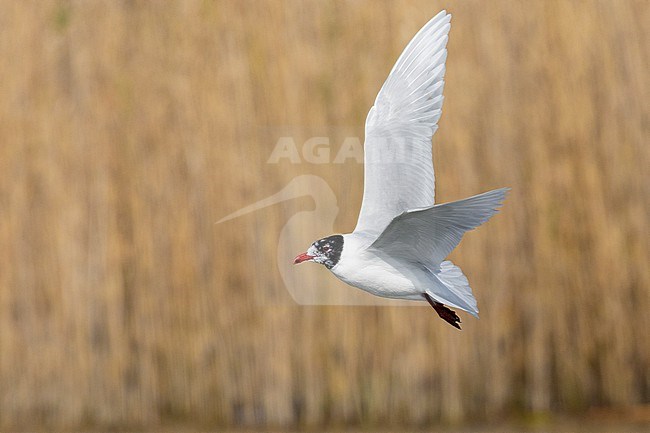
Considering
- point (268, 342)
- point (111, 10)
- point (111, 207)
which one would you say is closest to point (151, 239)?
point (111, 207)

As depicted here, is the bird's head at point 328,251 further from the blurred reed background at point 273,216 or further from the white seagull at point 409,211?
the blurred reed background at point 273,216

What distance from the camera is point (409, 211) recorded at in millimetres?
1016

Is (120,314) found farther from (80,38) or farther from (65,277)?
(80,38)

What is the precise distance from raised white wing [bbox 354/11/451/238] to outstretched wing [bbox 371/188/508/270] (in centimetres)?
8

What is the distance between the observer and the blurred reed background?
243 centimetres

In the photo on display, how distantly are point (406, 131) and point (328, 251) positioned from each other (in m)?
0.31

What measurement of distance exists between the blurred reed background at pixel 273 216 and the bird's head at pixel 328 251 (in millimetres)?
1295

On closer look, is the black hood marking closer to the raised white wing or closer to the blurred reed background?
the raised white wing

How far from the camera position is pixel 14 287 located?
8.54 ft

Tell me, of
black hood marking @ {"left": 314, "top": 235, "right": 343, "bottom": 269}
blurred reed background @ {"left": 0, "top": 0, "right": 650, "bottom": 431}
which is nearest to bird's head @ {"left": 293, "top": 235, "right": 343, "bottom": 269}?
black hood marking @ {"left": 314, "top": 235, "right": 343, "bottom": 269}

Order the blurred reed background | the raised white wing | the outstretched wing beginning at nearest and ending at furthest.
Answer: the outstretched wing < the raised white wing < the blurred reed background

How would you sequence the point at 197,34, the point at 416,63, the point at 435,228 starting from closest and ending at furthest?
the point at 435,228 → the point at 416,63 → the point at 197,34

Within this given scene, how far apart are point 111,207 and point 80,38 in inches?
16.1

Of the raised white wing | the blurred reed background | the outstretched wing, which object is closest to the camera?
the outstretched wing
